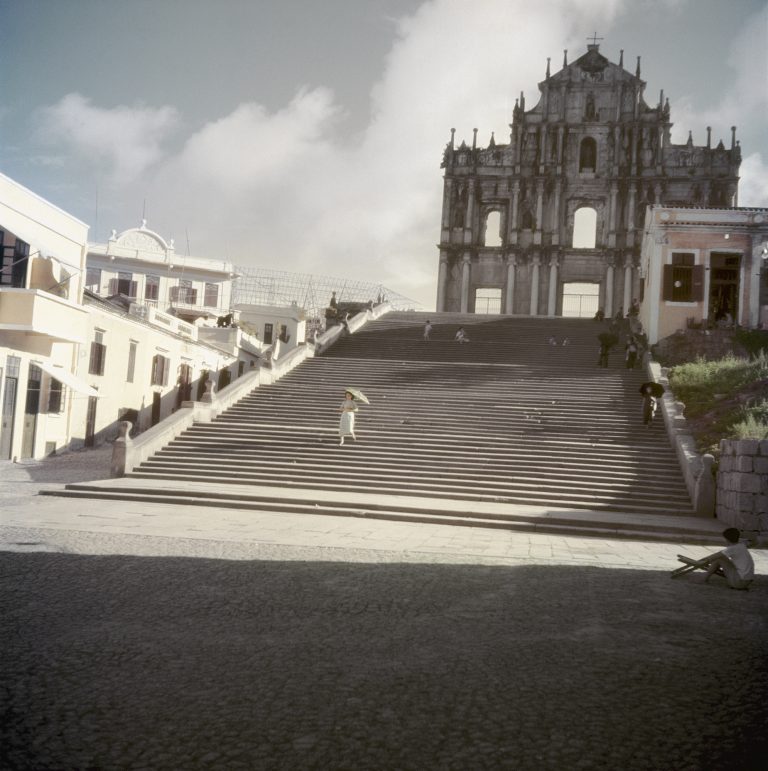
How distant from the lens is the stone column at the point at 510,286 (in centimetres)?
4984

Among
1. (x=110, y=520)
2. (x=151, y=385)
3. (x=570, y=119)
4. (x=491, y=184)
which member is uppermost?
(x=570, y=119)

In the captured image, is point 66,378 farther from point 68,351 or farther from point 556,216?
point 556,216

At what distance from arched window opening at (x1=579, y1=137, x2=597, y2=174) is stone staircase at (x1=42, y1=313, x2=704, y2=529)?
76.9 ft

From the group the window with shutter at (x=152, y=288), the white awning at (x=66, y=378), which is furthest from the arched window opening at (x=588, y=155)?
the white awning at (x=66, y=378)

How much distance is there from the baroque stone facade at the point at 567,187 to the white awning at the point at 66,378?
94.8ft

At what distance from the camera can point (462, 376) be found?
2803 cm

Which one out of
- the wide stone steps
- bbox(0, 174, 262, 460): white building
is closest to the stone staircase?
the wide stone steps

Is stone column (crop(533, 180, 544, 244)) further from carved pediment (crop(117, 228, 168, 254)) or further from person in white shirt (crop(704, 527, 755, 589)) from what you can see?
person in white shirt (crop(704, 527, 755, 589))

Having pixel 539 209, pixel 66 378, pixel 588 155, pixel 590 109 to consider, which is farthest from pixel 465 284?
pixel 66 378

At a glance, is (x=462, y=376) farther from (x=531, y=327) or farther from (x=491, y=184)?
(x=491, y=184)

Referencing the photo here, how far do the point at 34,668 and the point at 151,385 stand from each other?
96.3ft

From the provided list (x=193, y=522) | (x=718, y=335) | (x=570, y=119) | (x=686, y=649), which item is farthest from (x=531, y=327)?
(x=686, y=649)

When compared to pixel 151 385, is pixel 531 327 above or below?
above

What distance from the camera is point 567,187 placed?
50438 mm
